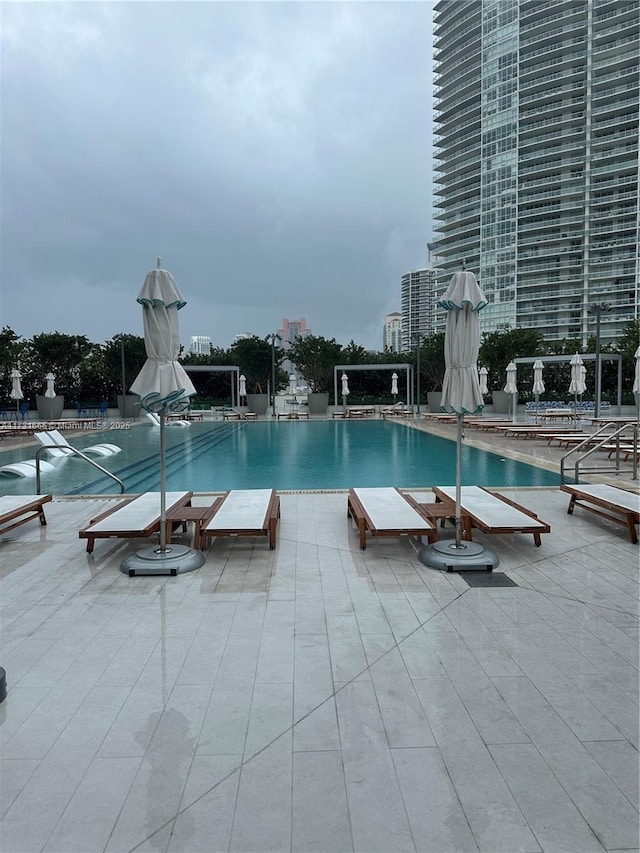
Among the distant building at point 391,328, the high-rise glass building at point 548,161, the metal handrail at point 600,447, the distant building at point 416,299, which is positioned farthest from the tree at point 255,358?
the distant building at point 391,328

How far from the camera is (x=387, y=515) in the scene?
5.68 m

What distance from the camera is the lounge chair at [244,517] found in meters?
5.23

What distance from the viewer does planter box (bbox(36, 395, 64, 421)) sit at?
27359 mm

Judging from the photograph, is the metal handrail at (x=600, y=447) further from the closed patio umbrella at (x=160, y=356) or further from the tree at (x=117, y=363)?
the tree at (x=117, y=363)

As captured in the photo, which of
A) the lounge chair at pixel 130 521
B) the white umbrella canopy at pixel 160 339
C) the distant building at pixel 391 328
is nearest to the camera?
the white umbrella canopy at pixel 160 339

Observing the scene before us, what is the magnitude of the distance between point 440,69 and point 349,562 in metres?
110

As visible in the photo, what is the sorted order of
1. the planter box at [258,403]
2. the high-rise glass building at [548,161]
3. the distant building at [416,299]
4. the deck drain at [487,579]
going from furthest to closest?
1. the distant building at [416,299]
2. the high-rise glass building at [548,161]
3. the planter box at [258,403]
4. the deck drain at [487,579]

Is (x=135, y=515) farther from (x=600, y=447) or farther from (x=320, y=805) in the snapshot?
(x=600, y=447)

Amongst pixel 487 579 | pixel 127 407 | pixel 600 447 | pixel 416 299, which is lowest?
pixel 487 579

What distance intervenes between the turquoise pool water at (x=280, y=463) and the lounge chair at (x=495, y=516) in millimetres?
3486

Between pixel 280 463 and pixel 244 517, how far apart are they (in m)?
7.33

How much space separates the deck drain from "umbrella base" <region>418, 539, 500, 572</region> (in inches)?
2.7

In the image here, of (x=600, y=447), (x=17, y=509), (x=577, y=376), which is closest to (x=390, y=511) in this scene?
(x=17, y=509)

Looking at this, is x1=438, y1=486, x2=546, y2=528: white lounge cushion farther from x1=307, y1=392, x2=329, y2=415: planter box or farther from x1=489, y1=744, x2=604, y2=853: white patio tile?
x1=307, y1=392, x2=329, y2=415: planter box
